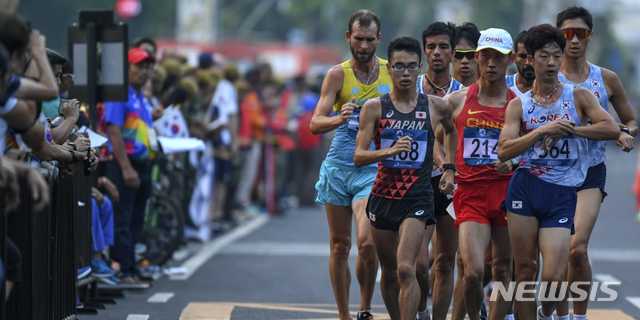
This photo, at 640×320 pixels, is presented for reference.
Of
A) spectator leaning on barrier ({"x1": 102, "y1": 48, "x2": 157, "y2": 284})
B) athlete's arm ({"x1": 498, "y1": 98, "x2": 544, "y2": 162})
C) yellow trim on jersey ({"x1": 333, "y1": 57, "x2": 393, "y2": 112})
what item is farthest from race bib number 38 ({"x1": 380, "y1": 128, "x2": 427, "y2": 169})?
spectator leaning on barrier ({"x1": 102, "y1": 48, "x2": 157, "y2": 284})

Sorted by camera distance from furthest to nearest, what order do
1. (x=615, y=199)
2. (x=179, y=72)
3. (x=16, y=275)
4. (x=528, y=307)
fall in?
(x=615, y=199) → (x=179, y=72) → (x=528, y=307) → (x=16, y=275)

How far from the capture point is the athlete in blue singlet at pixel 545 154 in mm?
10781

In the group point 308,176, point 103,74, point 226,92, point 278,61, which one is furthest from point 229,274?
point 278,61

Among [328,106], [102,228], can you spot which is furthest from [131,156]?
[328,106]

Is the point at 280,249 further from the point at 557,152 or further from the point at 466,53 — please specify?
the point at 557,152

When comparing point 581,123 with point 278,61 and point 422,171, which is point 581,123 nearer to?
point 422,171

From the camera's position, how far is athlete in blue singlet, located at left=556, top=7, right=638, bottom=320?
12.0 m

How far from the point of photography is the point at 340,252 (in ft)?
41.1

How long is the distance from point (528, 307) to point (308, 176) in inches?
738

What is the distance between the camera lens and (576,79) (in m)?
12.4

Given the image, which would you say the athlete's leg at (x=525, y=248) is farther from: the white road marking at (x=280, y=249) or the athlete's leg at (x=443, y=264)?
the white road marking at (x=280, y=249)

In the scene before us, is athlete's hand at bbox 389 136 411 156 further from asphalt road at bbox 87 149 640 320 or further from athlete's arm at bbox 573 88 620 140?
asphalt road at bbox 87 149 640 320

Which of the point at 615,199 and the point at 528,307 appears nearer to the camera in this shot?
the point at 528,307

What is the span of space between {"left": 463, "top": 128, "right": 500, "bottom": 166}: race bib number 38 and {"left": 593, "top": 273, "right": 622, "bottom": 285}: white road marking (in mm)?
5429
